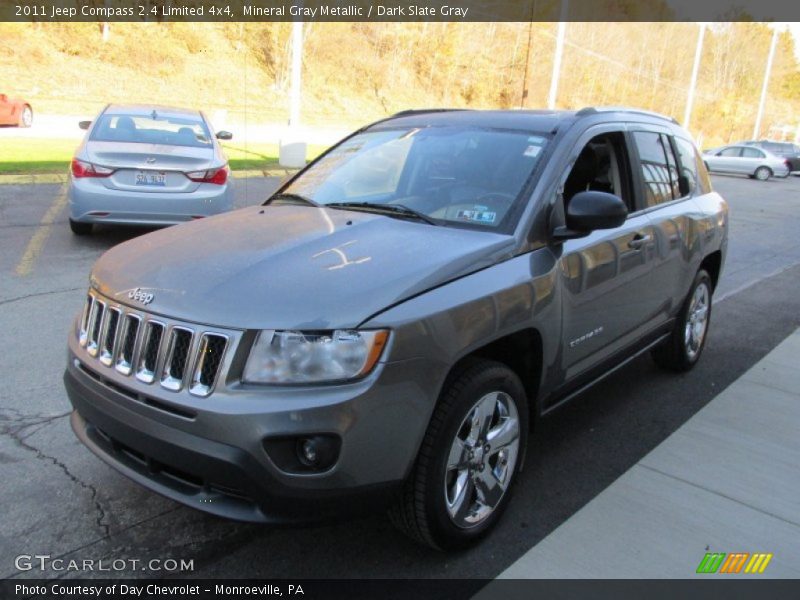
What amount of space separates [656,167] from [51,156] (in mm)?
14320

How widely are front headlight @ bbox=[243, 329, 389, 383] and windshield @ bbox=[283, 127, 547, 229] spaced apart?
1.07 meters

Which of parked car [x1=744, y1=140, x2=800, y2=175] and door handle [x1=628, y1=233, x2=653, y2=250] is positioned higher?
door handle [x1=628, y1=233, x2=653, y2=250]

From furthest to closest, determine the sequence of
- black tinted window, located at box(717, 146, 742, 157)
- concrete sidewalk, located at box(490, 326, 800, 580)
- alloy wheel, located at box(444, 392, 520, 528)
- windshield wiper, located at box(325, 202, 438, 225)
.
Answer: black tinted window, located at box(717, 146, 742, 157) → windshield wiper, located at box(325, 202, 438, 225) → concrete sidewalk, located at box(490, 326, 800, 580) → alloy wheel, located at box(444, 392, 520, 528)

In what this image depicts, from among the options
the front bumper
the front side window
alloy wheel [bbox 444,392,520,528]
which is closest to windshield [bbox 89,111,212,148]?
the front side window

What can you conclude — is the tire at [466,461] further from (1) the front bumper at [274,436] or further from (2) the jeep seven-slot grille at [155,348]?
(2) the jeep seven-slot grille at [155,348]

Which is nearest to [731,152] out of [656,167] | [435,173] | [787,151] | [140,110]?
[787,151]

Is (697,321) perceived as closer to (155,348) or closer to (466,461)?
(466,461)

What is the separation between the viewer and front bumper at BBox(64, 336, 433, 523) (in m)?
2.35

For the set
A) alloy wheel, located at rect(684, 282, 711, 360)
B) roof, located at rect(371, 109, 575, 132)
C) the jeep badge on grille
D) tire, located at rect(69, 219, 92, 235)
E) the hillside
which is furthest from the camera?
the hillside

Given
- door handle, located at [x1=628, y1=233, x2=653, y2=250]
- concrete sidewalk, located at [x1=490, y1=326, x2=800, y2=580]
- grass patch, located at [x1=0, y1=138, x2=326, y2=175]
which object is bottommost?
grass patch, located at [x1=0, y1=138, x2=326, y2=175]

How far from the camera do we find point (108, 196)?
7723 millimetres

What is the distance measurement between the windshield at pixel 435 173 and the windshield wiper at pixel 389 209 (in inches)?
0.7

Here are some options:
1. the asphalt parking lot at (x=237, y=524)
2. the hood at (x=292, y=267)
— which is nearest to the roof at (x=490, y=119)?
the hood at (x=292, y=267)

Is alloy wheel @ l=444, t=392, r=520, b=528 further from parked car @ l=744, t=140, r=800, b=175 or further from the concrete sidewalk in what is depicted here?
parked car @ l=744, t=140, r=800, b=175
